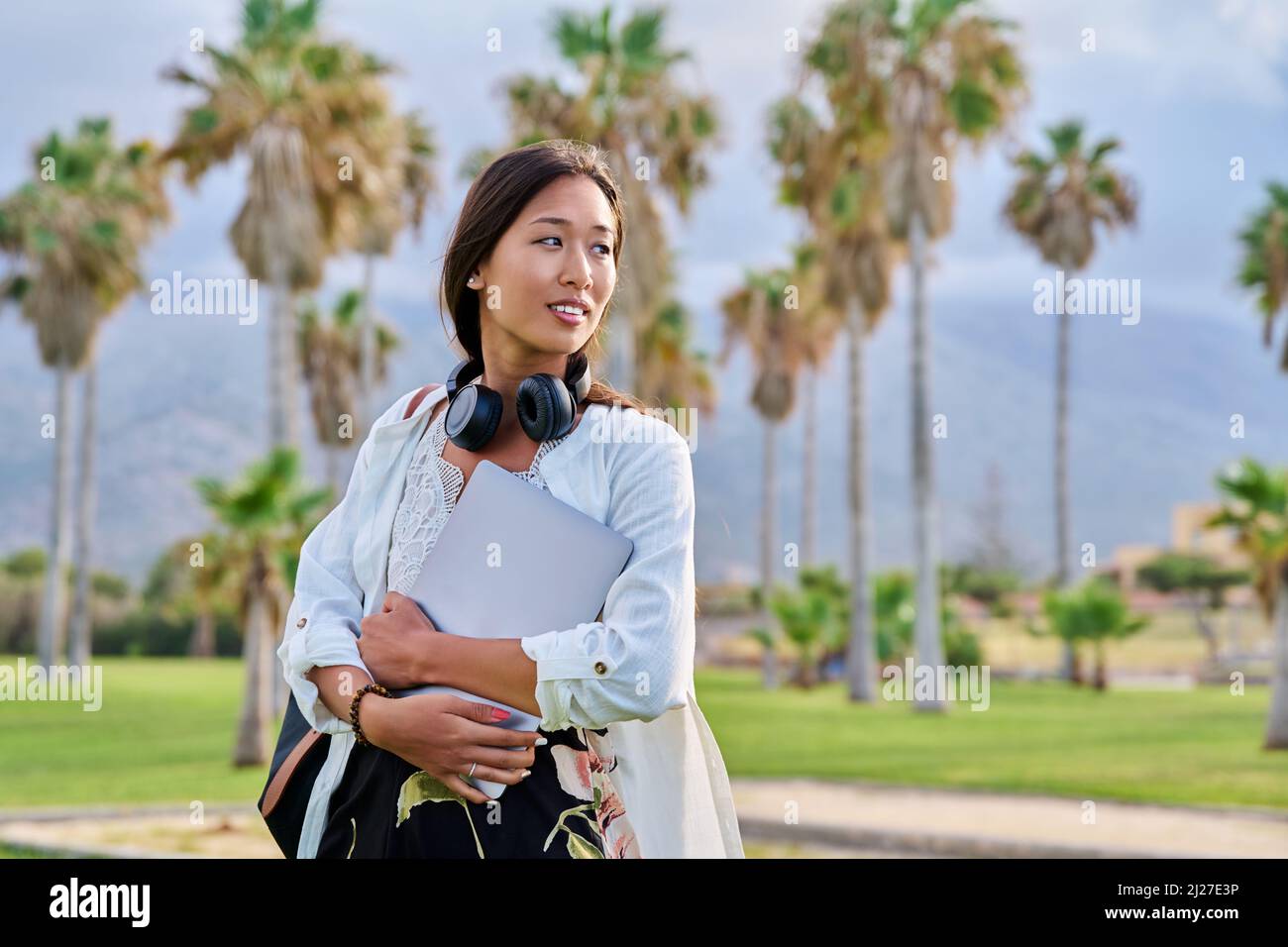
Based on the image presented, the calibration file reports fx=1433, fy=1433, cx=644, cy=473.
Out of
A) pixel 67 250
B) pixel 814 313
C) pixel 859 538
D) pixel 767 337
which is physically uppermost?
pixel 67 250

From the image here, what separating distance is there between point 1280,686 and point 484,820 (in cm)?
1709

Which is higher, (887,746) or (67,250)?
(67,250)

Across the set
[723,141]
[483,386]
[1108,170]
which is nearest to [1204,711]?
[723,141]

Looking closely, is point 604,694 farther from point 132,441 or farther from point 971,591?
point 132,441

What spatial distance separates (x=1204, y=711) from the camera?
23625mm

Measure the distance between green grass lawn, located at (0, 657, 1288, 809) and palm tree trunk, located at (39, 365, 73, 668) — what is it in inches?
114

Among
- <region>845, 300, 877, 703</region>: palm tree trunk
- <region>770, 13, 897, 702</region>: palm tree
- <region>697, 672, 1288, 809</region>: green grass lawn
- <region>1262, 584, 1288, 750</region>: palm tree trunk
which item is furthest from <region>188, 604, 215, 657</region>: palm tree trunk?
<region>1262, 584, 1288, 750</region>: palm tree trunk

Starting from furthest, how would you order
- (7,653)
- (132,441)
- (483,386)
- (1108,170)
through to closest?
(132,441), (7,653), (1108,170), (483,386)

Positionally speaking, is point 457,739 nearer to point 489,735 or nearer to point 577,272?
point 489,735

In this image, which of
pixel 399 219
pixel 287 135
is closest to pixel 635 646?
pixel 287 135

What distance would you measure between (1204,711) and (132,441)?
15484cm

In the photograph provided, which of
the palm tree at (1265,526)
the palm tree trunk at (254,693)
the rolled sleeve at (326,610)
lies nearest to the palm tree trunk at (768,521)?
the palm tree trunk at (254,693)

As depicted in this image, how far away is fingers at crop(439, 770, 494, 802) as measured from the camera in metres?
1.82

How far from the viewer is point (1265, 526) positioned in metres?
16.4
